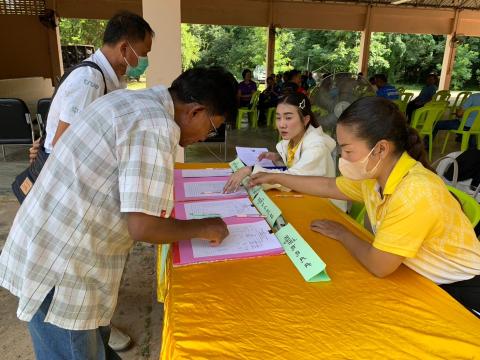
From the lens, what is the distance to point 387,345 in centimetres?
78

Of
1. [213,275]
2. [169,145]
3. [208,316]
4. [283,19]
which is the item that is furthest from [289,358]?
[283,19]

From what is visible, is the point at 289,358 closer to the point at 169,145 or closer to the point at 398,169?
the point at 169,145

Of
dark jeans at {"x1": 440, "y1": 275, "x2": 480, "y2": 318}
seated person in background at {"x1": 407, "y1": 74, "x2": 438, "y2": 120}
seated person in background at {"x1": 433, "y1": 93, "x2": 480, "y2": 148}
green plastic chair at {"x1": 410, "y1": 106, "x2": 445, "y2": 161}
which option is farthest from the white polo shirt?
seated person in background at {"x1": 407, "y1": 74, "x2": 438, "y2": 120}

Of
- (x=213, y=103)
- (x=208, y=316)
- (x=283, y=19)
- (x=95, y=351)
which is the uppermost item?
(x=283, y=19)

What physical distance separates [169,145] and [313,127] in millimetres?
1381

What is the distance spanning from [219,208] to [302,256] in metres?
0.44

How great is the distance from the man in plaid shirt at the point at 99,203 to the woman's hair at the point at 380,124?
15.7 inches

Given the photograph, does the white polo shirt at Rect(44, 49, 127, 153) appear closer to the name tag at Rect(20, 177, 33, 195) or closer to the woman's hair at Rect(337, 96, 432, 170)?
the name tag at Rect(20, 177, 33, 195)

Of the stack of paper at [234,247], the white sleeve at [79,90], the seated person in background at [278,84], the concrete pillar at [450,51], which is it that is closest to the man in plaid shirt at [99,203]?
the stack of paper at [234,247]

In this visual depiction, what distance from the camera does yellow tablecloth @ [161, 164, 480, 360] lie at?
77 centimetres

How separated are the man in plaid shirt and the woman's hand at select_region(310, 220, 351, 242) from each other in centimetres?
54

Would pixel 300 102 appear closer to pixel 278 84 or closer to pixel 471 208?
pixel 471 208

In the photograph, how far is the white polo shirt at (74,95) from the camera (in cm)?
134

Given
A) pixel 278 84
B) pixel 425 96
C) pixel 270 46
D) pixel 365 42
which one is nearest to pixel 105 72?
pixel 278 84
